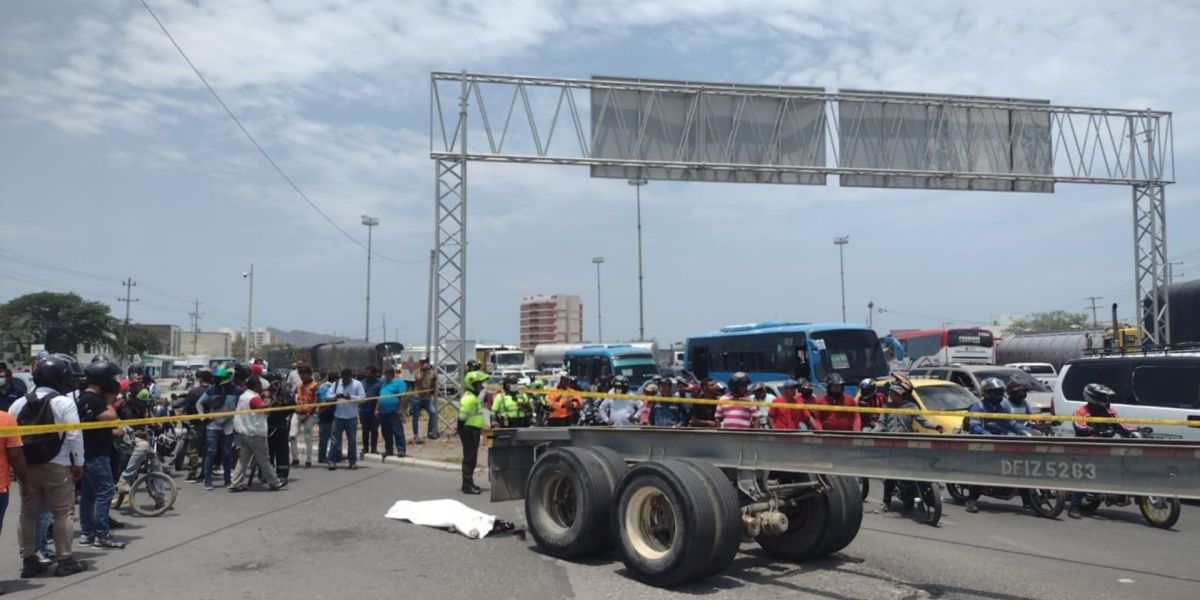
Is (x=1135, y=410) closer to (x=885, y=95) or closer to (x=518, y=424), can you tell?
(x=518, y=424)

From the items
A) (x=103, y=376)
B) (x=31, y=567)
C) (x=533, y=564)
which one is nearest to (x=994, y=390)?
(x=533, y=564)

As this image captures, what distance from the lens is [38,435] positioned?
736 centimetres

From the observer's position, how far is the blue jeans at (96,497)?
8.63 meters

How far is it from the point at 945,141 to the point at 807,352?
23.3 ft

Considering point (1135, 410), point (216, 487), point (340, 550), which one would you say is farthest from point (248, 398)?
point (1135, 410)

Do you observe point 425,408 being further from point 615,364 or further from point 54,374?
point 54,374

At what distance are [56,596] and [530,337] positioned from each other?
88.8 meters

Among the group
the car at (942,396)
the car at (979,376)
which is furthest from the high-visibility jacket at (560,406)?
the car at (979,376)

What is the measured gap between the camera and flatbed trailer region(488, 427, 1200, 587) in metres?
5.62

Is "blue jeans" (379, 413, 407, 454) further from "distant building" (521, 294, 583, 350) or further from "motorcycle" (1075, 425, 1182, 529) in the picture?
"distant building" (521, 294, 583, 350)

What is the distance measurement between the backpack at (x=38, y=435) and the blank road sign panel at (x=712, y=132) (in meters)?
16.6

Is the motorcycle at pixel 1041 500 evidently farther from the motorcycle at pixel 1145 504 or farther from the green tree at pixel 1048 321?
the green tree at pixel 1048 321

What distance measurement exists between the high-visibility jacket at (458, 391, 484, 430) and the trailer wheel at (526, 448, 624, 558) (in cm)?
369

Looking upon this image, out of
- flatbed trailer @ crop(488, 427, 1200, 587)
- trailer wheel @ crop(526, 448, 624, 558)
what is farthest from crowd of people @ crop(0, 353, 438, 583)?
trailer wheel @ crop(526, 448, 624, 558)
